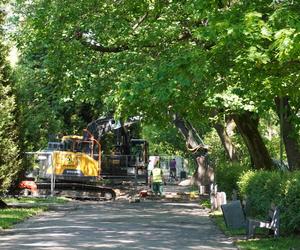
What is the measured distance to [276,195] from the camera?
51.5 ft

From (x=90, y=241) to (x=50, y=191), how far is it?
18.5 metres

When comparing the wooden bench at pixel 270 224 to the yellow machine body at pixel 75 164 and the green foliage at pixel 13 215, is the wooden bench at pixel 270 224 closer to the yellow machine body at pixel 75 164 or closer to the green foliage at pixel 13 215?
the green foliage at pixel 13 215

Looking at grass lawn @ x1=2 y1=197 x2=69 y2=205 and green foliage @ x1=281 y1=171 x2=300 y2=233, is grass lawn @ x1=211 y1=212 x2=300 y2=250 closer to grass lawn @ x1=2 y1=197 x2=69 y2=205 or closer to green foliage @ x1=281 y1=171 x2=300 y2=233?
green foliage @ x1=281 y1=171 x2=300 y2=233

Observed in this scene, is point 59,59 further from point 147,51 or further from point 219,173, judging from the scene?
point 219,173

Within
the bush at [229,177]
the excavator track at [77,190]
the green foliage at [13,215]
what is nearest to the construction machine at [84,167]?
the excavator track at [77,190]

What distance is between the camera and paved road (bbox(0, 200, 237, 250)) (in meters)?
14.1

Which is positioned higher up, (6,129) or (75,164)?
(6,129)

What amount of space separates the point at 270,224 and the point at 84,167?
18.9 m

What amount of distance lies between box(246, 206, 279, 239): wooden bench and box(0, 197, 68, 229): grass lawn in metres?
6.96

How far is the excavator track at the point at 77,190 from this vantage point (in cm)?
3278

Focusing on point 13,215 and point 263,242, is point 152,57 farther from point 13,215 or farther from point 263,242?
point 263,242

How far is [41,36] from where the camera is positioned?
72.5ft

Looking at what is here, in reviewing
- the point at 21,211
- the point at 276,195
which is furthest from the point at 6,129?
the point at 276,195

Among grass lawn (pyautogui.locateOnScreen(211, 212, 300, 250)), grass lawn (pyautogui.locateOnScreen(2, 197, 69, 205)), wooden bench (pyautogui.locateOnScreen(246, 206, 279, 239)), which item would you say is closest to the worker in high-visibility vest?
grass lawn (pyautogui.locateOnScreen(2, 197, 69, 205))
